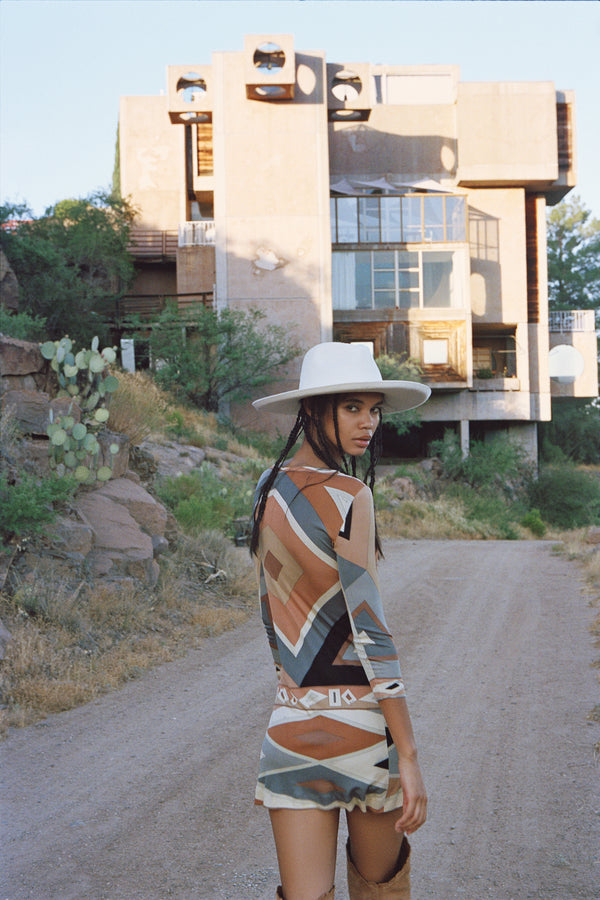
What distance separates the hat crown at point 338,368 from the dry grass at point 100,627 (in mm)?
4685

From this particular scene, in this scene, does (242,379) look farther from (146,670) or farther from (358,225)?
(146,670)

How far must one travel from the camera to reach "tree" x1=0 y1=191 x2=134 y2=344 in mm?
28031

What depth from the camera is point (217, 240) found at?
3225 cm

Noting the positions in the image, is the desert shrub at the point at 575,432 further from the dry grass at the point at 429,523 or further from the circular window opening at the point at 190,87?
the circular window opening at the point at 190,87

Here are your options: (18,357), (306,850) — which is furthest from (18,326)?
(306,850)

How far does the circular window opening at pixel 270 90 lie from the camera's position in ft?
103

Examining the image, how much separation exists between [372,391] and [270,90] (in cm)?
3221

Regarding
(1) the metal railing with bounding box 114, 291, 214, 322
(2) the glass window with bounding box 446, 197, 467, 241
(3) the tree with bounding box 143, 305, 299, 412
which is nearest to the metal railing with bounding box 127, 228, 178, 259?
(1) the metal railing with bounding box 114, 291, 214, 322

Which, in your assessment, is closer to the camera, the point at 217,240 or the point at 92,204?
the point at 217,240

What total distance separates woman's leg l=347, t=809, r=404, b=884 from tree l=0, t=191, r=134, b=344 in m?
24.6

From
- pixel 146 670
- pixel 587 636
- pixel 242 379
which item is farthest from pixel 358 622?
pixel 242 379

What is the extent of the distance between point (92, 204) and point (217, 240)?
644cm

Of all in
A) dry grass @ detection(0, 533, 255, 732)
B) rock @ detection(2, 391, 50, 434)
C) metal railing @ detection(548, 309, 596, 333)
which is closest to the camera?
dry grass @ detection(0, 533, 255, 732)

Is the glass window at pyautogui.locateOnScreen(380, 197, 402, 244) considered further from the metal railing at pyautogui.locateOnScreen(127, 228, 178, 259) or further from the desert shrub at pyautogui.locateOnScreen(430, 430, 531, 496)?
the metal railing at pyautogui.locateOnScreen(127, 228, 178, 259)
